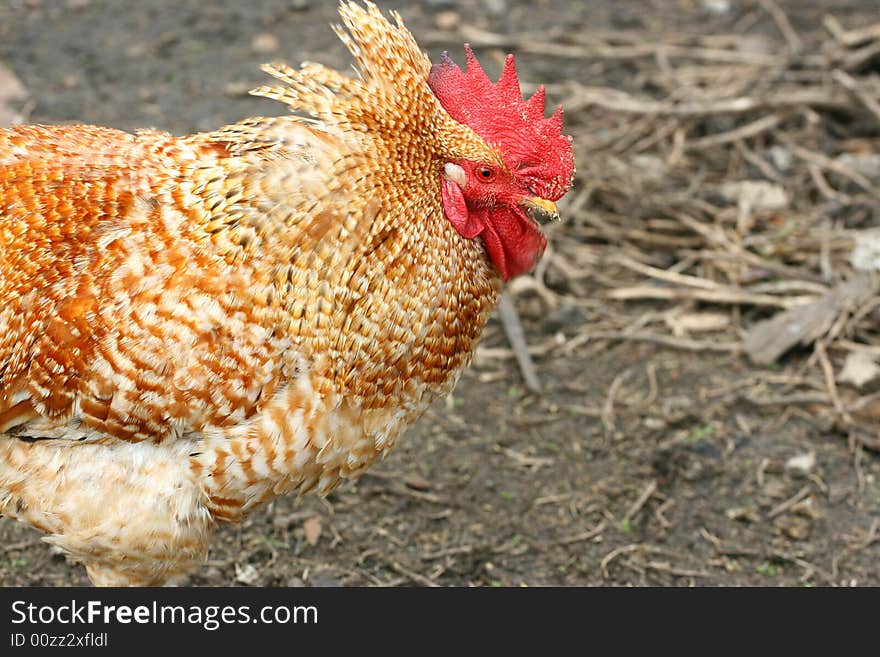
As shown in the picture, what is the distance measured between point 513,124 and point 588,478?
2.16 meters

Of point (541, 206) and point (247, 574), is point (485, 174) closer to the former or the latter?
point (541, 206)

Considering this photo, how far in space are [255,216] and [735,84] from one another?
15.7 feet

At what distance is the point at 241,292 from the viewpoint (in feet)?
10.2

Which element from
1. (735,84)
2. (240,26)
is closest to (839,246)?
(735,84)

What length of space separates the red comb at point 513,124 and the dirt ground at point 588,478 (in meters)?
1.40

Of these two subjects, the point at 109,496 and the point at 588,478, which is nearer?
the point at 109,496

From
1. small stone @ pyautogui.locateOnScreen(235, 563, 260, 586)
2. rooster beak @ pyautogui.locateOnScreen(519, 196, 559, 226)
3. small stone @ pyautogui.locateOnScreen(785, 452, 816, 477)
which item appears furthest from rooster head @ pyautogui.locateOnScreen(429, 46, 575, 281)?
small stone @ pyautogui.locateOnScreen(785, 452, 816, 477)

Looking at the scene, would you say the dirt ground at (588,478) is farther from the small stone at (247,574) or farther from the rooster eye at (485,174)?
the rooster eye at (485,174)

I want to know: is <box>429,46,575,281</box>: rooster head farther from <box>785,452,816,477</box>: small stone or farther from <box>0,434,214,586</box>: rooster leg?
<box>785,452,816,477</box>: small stone

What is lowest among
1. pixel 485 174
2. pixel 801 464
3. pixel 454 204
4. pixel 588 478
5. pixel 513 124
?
pixel 588 478

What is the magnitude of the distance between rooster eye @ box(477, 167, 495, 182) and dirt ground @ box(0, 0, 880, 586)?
4.26 feet

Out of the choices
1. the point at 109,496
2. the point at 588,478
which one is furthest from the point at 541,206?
the point at 588,478

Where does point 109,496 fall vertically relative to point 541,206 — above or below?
below

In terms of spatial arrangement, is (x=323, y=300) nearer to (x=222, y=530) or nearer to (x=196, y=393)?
(x=196, y=393)
